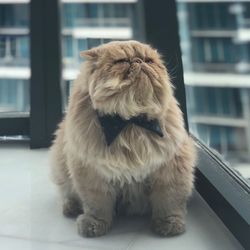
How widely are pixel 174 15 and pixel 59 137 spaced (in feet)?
2.46

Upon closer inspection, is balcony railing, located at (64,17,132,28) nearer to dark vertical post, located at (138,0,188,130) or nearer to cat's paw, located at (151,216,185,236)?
dark vertical post, located at (138,0,188,130)

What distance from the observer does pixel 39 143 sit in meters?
2.01

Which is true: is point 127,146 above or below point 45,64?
below

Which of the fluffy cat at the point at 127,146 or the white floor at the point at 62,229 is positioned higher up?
the fluffy cat at the point at 127,146

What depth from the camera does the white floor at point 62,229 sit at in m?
1.07

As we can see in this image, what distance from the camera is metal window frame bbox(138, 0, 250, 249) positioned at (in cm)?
105

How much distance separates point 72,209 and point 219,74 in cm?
75

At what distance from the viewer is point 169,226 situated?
1103 mm

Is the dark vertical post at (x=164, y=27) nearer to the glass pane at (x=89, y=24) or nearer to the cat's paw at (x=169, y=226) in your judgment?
the glass pane at (x=89, y=24)

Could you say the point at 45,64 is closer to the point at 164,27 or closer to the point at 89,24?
the point at 89,24

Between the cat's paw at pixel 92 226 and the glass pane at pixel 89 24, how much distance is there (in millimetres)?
959

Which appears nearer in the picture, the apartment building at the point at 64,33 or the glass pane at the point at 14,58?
the apartment building at the point at 64,33

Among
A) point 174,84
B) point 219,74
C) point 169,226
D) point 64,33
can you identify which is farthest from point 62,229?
point 64,33

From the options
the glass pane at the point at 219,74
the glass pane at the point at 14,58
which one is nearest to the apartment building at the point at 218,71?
the glass pane at the point at 219,74
